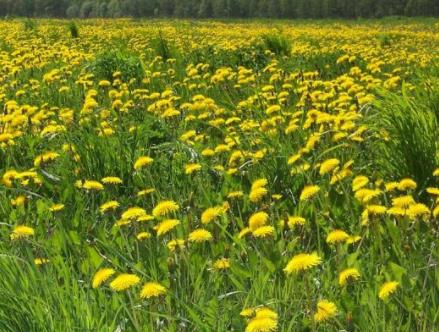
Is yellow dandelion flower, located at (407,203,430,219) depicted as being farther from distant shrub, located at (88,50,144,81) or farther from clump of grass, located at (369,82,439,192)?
distant shrub, located at (88,50,144,81)

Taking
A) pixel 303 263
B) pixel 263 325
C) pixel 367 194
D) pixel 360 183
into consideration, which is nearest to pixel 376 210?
pixel 367 194

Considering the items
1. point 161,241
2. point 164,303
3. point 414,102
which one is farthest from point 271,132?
point 164,303

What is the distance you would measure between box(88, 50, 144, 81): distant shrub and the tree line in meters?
81.4

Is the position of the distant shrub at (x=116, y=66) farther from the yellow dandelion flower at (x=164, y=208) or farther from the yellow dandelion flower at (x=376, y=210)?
the yellow dandelion flower at (x=376, y=210)

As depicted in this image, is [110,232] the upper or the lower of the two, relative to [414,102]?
lower

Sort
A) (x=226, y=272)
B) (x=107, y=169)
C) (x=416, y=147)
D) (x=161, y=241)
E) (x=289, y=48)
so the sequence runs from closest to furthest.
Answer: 1. (x=226, y=272)
2. (x=161, y=241)
3. (x=416, y=147)
4. (x=107, y=169)
5. (x=289, y=48)

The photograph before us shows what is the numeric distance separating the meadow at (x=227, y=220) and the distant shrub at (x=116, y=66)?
135 cm

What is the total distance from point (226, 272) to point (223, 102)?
→ 3.50m

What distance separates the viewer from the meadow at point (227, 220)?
1945 mm

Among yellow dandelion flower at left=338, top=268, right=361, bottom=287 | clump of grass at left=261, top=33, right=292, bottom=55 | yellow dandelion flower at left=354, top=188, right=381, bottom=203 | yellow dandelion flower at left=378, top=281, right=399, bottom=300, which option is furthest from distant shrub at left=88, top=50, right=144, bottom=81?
yellow dandelion flower at left=378, top=281, right=399, bottom=300

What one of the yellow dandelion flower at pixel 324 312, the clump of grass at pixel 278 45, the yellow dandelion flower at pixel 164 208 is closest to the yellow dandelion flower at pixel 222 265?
the yellow dandelion flower at pixel 164 208

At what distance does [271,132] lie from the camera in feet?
13.3

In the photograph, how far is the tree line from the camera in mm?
88625

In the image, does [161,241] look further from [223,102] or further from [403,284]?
[223,102]
